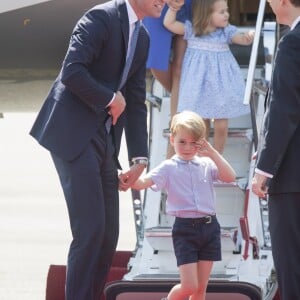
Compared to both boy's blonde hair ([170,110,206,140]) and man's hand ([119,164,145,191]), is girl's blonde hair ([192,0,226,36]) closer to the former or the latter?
boy's blonde hair ([170,110,206,140])

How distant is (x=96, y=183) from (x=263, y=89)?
8.02 ft

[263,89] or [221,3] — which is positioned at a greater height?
[221,3]

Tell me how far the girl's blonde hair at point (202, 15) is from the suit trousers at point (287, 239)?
241 centimetres

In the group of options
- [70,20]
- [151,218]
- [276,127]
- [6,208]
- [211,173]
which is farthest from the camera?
[70,20]

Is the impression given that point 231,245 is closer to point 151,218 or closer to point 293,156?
point 151,218

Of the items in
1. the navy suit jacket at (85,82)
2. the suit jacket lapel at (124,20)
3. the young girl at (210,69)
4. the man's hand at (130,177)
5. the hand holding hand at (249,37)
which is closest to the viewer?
the navy suit jacket at (85,82)

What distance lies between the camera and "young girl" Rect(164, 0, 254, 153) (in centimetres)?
659

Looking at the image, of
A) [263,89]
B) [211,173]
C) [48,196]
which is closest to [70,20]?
[48,196]

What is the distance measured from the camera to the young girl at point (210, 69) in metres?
6.59

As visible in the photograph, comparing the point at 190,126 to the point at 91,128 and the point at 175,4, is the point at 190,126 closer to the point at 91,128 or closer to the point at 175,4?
the point at 91,128

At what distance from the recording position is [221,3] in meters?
6.71

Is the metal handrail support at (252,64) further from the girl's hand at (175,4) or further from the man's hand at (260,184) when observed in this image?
the man's hand at (260,184)

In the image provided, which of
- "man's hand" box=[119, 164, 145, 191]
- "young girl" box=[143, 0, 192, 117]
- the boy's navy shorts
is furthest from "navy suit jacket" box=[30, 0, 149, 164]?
"young girl" box=[143, 0, 192, 117]

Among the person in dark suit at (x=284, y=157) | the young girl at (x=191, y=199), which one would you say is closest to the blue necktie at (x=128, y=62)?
the young girl at (x=191, y=199)
